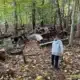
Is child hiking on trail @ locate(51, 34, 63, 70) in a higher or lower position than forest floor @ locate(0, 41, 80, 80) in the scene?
higher

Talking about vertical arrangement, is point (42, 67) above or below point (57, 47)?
below

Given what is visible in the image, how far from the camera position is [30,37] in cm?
1700

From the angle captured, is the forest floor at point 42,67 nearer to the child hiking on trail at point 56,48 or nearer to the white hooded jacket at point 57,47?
the child hiking on trail at point 56,48

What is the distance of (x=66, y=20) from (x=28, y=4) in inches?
194

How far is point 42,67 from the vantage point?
9.44m

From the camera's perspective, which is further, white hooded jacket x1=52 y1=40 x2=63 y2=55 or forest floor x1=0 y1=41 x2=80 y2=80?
white hooded jacket x1=52 y1=40 x2=63 y2=55

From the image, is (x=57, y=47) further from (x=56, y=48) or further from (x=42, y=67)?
(x=42, y=67)

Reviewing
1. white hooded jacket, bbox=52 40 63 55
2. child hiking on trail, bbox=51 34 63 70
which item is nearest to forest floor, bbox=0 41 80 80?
child hiking on trail, bbox=51 34 63 70

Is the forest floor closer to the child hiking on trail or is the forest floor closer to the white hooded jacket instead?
the child hiking on trail

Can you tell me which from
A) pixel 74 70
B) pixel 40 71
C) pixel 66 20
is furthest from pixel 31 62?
pixel 66 20

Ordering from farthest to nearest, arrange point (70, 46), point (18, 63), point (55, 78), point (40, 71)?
point (70, 46)
point (18, 63)
point (40, 71)
point (55, 78)

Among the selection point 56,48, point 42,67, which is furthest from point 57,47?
point 42,67

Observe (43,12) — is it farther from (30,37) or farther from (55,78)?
(55,78)

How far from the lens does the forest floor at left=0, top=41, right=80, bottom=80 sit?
8059mm
